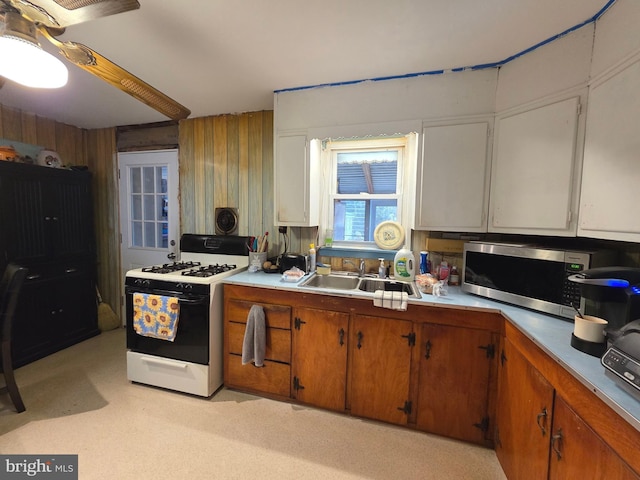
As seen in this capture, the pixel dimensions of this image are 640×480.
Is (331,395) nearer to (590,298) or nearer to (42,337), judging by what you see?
(590,298)

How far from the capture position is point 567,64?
1.48 meters

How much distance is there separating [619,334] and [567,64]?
4.64 ft

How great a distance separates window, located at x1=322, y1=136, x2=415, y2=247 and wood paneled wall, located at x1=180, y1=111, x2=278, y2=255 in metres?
0.61

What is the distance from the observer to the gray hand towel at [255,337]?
1.98m

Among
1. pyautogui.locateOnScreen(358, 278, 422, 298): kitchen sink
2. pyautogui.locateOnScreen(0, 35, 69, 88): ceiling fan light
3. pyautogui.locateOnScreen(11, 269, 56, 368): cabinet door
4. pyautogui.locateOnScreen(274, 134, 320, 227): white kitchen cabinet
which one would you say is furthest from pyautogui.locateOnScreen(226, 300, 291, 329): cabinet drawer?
pyautogui.locateOnScreen(11, 269, 56, 368): cabinet door

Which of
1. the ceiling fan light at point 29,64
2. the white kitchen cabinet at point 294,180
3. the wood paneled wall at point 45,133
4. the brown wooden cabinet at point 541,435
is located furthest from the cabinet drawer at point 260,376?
the wood paneled wall at point 45,133

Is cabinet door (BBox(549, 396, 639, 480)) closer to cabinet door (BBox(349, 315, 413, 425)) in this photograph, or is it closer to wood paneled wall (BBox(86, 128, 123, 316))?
cabinet door (BBox(349, 315, 413, 425))

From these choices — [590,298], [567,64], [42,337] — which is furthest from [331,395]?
[42,337]

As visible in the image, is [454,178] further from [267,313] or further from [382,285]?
[267,313]

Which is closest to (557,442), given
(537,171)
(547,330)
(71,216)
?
(547,330)

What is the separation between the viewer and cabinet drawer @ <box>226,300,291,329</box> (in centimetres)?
200

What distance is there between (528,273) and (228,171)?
8.58ft

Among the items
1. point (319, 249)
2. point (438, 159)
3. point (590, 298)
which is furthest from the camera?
point (319, 249)

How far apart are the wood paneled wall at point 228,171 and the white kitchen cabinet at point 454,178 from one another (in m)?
1.41
